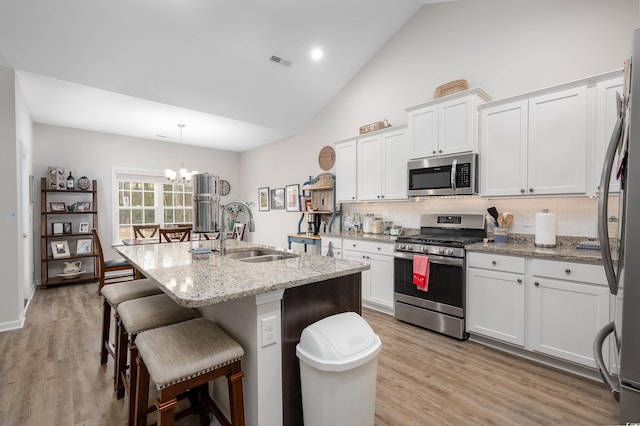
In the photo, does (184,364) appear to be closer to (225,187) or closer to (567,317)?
(567,317)

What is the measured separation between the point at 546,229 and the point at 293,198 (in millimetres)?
4181

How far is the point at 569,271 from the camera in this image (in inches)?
87.3

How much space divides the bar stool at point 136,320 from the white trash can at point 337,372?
0.87 metres

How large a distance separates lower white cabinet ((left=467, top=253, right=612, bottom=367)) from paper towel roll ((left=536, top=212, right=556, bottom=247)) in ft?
1.18

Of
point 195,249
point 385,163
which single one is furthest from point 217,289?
point 385,163

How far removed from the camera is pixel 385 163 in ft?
12.7

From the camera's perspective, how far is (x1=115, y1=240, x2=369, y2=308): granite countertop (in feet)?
3.99

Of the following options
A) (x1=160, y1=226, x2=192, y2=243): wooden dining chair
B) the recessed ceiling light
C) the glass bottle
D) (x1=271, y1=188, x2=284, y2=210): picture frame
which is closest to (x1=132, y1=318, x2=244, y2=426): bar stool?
(x1=160, y1=226, x2=192, y2=243): wooden dining chair

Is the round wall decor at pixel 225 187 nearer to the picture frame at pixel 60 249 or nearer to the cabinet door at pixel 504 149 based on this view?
the picture frame at pixel 60 249

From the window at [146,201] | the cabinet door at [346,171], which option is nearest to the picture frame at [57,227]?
the window at [146,201]

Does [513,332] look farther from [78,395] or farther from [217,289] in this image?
[78,395]

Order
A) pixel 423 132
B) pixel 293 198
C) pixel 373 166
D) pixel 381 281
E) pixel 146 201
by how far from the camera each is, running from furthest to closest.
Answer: pixel 146 201, pixel 293 198, pixel 373 166, pixel 381 281, pixel 423 132

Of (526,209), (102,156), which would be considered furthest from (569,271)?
(102,156)

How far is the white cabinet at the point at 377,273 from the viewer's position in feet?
11.4
